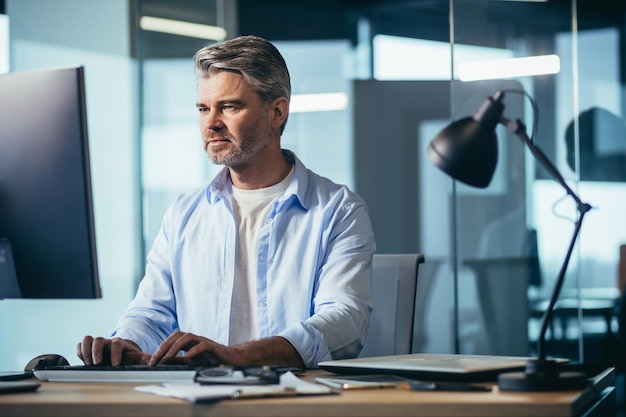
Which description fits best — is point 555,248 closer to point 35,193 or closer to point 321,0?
point 35,193

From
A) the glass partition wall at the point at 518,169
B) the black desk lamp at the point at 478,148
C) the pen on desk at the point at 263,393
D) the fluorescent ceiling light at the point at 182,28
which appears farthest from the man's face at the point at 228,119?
the fluorescent ceiling light at the point at 182,28

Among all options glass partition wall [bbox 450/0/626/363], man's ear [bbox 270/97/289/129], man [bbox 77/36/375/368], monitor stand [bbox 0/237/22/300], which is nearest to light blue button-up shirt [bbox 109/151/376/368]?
man [bbox 77/36/375/368]

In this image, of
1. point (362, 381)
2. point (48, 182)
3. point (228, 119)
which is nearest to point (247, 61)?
point (228, 119)

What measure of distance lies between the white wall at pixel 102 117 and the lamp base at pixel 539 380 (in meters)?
3.31

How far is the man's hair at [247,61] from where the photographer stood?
217cm

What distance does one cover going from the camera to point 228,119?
220 centimetres

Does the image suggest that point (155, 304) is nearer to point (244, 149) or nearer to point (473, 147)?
point (244, 149)

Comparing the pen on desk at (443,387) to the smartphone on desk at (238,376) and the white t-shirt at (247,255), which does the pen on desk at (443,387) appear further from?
the white t-shirt at (247,255)

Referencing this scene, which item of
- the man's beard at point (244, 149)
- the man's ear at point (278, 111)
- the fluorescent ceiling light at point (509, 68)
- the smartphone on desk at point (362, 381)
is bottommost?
the smartphone on desk at point (362, 381)

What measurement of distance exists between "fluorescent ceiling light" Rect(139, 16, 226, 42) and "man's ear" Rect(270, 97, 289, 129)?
2.42 meters

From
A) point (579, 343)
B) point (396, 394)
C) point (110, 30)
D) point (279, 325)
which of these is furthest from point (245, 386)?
point (110, 30)

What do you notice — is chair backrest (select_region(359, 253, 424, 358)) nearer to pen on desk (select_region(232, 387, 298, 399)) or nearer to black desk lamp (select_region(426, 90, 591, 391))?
black desk lamp (select_region(426, 90, 591, 391))

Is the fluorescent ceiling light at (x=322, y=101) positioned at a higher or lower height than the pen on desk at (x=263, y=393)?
higher

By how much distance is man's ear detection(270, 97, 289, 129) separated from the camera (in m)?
2.31
